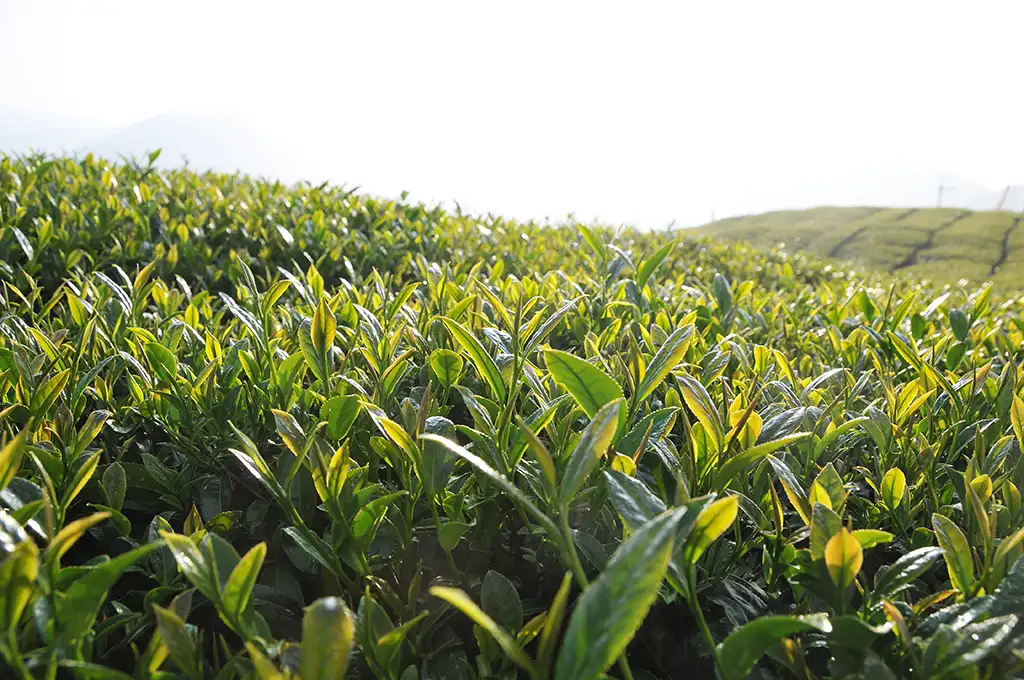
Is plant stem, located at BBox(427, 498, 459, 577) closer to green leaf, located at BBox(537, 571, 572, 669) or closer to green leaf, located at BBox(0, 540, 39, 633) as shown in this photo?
green leaf, located at BBox(537, 571, 572, 669)

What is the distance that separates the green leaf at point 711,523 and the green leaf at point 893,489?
1.74 feet

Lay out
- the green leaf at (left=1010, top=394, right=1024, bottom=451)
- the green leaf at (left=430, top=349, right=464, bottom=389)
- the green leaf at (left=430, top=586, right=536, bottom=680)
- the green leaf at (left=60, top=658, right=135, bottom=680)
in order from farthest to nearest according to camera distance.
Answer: the green leaf at (left=430, top=349, right=464, bottom=389)
the green leaf at (left=1010, top=394, right=1024, bottom=451)
the green leaf at (left=60, top=658, right=135, bottom=680)
the green leaf at (left=430, top=586, right=536, bottom=680)

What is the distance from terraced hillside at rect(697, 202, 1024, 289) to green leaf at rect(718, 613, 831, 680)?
38362 mm

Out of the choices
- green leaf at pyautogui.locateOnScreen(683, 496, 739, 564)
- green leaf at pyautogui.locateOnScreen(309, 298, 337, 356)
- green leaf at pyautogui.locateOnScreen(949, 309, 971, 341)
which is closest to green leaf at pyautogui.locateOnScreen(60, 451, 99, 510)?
green leaf at pyautogui.locateOnScreen(309, 298, 337, 356)

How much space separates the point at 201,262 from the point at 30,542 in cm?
274

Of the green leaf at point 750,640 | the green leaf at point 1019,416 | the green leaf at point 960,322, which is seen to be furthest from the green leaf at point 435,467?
the green leaf at point 960,322

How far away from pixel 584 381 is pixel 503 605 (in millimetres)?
365

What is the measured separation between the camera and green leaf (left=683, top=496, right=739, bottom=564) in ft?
2.68

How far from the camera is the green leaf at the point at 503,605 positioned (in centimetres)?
97

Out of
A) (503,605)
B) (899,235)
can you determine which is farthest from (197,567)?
(899,235)

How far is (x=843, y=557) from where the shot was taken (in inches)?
35.0

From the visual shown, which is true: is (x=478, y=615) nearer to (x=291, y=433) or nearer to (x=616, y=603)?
(x=616, y=603)

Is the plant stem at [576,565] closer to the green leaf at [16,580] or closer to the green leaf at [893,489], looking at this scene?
the green leaf at [16,580]

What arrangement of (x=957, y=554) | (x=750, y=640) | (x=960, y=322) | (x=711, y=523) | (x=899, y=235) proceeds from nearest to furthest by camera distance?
1. (x=750, y=640)
2. (x=711, y=523)
3. (x=957, y=554)
4. (x=960, y=322)
5. (x=899, y=235)
